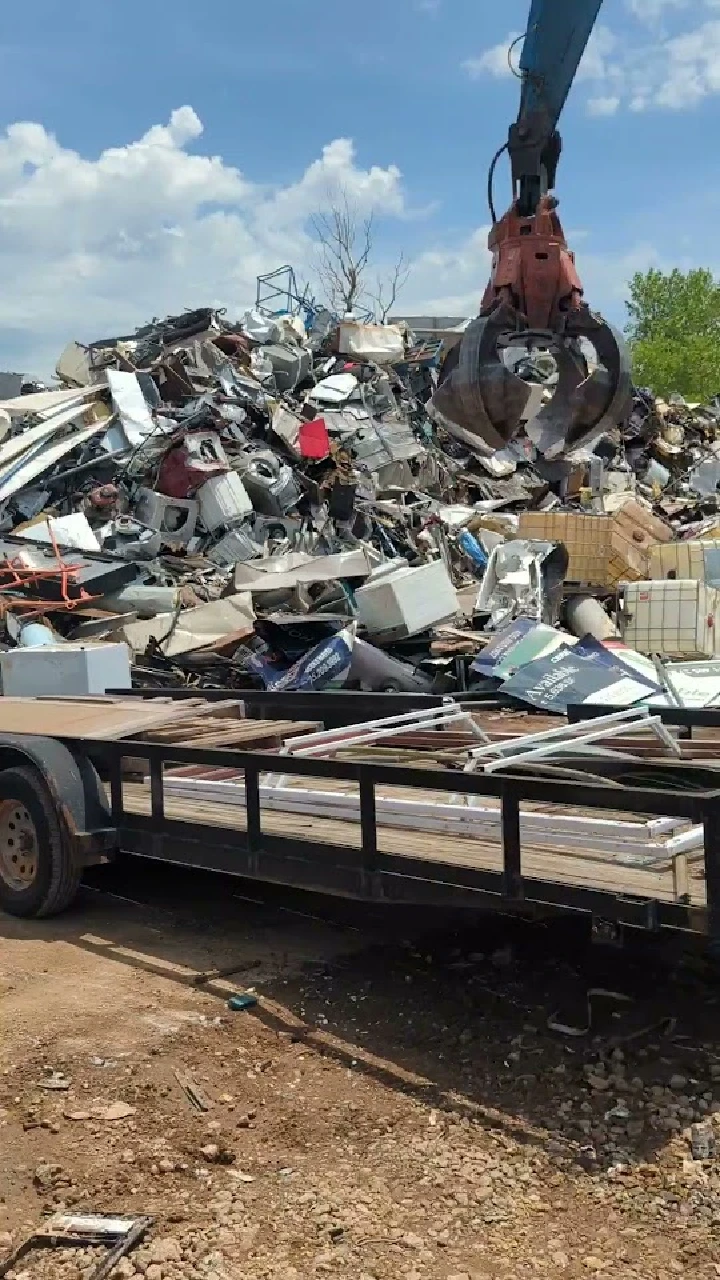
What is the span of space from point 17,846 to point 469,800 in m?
2.53

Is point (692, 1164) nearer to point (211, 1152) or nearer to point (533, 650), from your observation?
point (211, 1152)

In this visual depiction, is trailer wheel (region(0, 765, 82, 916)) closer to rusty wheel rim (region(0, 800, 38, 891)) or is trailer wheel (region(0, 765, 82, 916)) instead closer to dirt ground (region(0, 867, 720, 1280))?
rusty wheel rim (region(0, 800, 38, 891))

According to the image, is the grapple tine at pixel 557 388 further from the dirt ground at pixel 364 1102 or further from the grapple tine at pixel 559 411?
the dirt ground at pixel 364 1102

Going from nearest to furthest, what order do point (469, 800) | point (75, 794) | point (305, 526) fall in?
point (469, 800) → point (75, 794) → point (305, 526)

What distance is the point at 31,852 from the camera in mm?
5875

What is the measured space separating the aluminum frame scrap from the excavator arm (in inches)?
73.9

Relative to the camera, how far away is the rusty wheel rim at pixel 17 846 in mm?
5852

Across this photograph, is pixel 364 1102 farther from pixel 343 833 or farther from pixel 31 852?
pixel 31 852

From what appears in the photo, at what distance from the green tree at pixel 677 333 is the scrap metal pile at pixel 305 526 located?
2463 cm

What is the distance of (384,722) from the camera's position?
605 centimetres

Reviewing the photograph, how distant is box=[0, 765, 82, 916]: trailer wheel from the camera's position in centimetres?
567

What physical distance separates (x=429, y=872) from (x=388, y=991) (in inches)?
32.6

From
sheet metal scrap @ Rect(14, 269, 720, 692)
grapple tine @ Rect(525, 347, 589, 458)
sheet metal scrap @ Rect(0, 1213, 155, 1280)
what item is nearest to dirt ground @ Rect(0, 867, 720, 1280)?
sheet metal scrap @ Rect(0, 1213, 155, 1280)

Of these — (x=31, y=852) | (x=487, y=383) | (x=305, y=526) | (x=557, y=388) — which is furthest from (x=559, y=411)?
(x=305, y=526)
